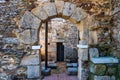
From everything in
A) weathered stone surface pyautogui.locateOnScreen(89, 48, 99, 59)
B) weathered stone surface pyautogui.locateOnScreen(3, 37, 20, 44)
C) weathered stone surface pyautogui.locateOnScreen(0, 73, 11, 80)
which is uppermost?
weathered stone surface pyautogui.locateOnScreen(3, 37, 20, 44)

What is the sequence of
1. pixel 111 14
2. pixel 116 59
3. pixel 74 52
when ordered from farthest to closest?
pixel 74 52 < pixel 111 14 < pixel 116 59

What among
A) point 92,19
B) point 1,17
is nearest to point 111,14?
point 92,19

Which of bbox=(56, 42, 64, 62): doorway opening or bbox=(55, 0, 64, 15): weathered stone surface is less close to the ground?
bbox=(55, 0, 64, 15): weathered stone surface

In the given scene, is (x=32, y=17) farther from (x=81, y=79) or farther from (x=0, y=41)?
(x=81, y=79)

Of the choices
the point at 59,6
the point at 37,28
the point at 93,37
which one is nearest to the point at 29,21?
the point at 37,28

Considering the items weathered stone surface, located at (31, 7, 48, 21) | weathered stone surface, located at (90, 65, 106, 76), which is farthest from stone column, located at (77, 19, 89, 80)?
weathered stone surface, located at (31, 7, 48, 21)

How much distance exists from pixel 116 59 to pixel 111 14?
1.07 metres

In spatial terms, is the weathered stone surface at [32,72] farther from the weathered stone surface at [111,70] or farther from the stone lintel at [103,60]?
the weathered stone surface at [111,70]

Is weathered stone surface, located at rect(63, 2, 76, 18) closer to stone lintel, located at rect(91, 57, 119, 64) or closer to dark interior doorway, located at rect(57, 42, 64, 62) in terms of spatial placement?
stone lintel, located at rect(91, 57, 119, 64)

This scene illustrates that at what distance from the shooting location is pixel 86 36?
16.2 feet

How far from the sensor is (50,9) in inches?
191

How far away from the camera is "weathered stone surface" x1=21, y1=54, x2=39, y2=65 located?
16.0 feet

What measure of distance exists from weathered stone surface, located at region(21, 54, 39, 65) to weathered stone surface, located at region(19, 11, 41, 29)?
683mm

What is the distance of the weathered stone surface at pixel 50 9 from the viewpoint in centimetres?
484
